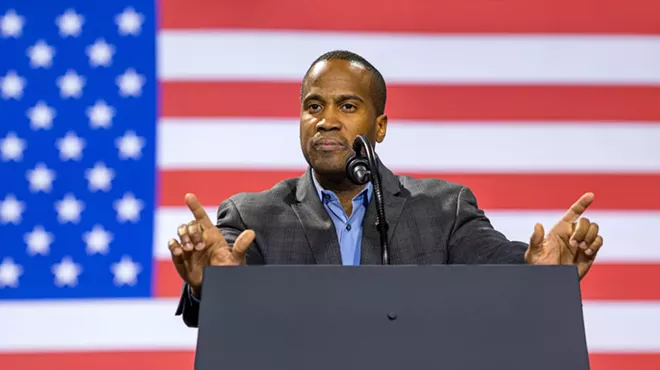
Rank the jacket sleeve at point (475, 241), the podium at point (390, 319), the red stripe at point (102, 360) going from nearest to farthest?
1. the podium at point (390, 319)
2. the jacket sleeve at point (475, 241)
3. the red stripe at point (102, 360)

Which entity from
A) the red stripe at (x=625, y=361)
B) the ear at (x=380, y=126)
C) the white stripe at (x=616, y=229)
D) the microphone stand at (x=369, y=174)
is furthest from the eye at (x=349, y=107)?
the red stripe at (x=625, y=361)

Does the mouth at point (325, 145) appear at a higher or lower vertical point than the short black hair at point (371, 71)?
lower

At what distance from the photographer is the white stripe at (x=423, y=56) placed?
258 cm

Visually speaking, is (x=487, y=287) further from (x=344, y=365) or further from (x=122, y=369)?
(x=122, y=369)

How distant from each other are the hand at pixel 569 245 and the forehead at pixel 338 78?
597 mm

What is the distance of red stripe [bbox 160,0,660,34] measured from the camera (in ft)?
8.52

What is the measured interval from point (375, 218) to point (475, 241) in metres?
0.21

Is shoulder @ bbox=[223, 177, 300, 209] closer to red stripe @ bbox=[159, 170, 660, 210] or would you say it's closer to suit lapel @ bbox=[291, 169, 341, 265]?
suit lapel @ bbox=[291, 169, 341, 265]

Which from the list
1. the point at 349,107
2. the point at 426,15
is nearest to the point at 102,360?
the point at 349,107

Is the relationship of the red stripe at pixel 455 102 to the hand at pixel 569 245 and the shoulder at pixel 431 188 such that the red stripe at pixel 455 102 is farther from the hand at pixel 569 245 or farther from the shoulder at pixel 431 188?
the hand at pixel 569 245

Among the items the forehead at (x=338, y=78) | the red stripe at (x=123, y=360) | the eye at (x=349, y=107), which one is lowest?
the red stripe at (x=123, y=360)

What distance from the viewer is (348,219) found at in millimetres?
1779

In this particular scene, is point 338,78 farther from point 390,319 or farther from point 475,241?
point 390,319

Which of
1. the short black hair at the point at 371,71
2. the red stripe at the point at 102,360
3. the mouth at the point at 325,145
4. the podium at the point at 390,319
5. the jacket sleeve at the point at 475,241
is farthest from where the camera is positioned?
the red stripe at the point at 102,360
